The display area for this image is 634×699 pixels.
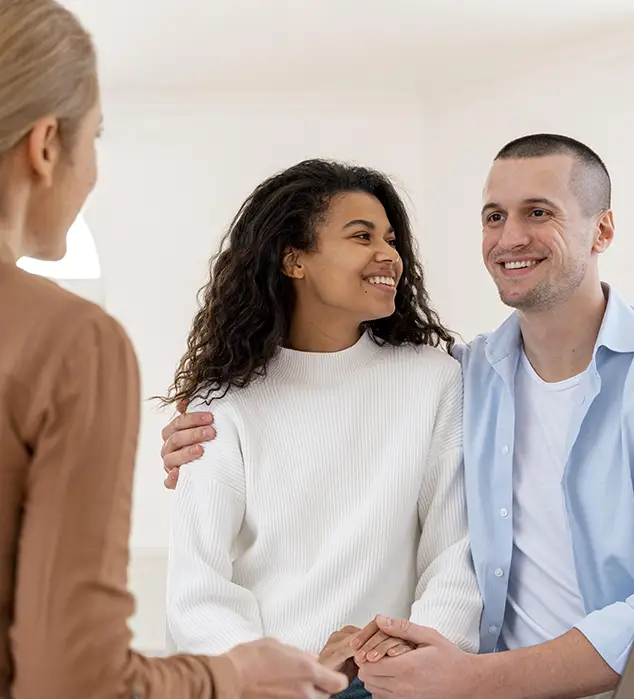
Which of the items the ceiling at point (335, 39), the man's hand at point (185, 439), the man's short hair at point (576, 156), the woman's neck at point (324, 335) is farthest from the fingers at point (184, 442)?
the ceiling at point (335, 39)

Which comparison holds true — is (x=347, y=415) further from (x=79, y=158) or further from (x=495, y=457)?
(x=79, y=158)

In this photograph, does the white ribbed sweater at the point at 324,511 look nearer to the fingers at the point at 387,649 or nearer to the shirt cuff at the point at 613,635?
the fingers at the point at 387,649

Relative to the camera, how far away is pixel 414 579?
1.94 meters

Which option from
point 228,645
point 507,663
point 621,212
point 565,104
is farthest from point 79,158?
point 565,104

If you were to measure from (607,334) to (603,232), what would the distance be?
0.38m

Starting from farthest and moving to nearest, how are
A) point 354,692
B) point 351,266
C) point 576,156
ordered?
point 576,156, point 351,266, point 354,692

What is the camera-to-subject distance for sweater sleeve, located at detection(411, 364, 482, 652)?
1.82 metres

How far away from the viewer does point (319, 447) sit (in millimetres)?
1945

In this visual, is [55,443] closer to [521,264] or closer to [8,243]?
[8,243]

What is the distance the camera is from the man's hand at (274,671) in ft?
3.15

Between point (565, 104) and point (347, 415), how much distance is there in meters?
3.36

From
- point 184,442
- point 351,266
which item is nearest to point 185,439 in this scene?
point 184,442

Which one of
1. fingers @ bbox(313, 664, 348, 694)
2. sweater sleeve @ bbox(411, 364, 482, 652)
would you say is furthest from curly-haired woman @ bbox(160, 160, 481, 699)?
fingers @ bbox(313, 664, 348, 694)

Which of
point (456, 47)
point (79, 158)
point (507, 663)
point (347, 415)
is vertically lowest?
point (507, 663)
